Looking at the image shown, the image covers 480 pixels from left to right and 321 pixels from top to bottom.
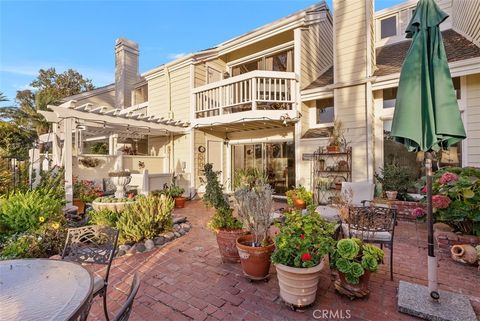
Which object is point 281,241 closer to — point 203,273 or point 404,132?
point 203,273

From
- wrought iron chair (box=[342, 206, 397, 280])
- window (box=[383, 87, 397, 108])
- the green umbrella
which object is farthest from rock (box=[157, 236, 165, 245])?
window (box=[383, 87, 397, 108])

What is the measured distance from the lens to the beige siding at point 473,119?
5.82 m

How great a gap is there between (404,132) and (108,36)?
1631 cm

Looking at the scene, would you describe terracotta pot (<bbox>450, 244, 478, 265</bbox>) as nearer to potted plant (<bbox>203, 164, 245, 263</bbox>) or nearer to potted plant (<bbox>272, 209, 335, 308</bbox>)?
potted plant (<bbox>272, 209, 335, 308</bbox>)

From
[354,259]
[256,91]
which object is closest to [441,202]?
[354,259]

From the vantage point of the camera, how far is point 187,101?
9953 mm

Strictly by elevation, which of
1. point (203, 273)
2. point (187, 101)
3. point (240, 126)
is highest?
point (187, 101)

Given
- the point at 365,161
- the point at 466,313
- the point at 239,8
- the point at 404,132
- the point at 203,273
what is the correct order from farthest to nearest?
the point at 239,8 → the point at 365,161 → the point at 203,273 → the point at 404,132 → the point at 466,313

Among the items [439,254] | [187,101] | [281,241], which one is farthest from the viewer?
[187,101]

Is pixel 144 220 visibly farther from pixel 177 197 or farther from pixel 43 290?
pixel 177 197

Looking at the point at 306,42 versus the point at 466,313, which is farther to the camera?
the point at 306,42

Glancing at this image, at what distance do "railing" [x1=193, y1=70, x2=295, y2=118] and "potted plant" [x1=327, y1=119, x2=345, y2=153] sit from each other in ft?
5.43

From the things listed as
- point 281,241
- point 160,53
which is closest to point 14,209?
point 281,241

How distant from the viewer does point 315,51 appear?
9.19 metres
